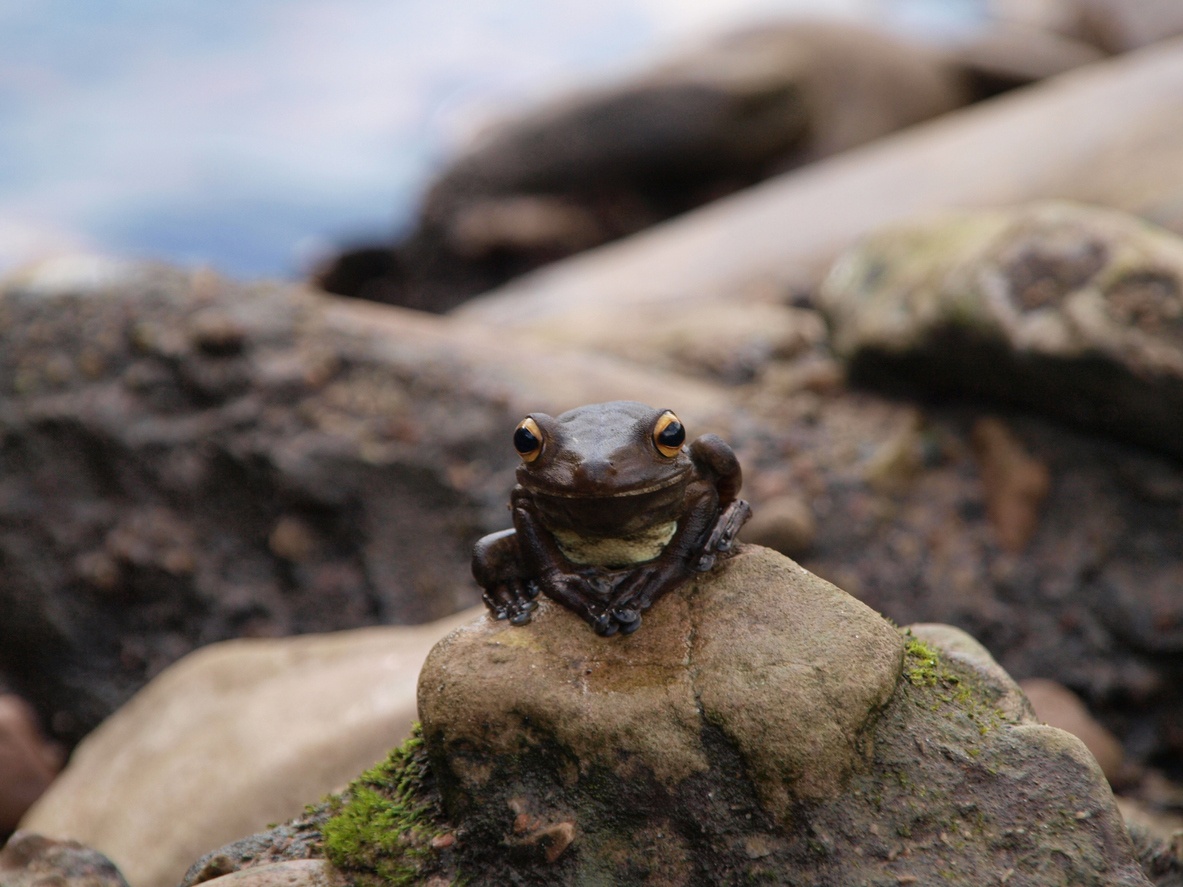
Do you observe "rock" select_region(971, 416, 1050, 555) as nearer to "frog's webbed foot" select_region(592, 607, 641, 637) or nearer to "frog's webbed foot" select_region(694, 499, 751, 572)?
"frog's webbed foot" select_region(694, 499, 751, 572)

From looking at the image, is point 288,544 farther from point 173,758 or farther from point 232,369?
point 173,758

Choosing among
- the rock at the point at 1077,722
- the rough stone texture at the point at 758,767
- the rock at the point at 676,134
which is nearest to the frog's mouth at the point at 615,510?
the rough stone texture at the point at 758,767

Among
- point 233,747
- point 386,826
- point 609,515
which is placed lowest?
point 233,747

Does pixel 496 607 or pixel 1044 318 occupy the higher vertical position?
pixel 496 607

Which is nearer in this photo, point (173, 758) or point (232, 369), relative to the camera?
point (173, 758)

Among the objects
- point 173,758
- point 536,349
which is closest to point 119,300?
point 536,349

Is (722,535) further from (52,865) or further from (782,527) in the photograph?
(782,527)

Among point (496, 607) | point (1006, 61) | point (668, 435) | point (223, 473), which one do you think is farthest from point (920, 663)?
point (1006, 61)
